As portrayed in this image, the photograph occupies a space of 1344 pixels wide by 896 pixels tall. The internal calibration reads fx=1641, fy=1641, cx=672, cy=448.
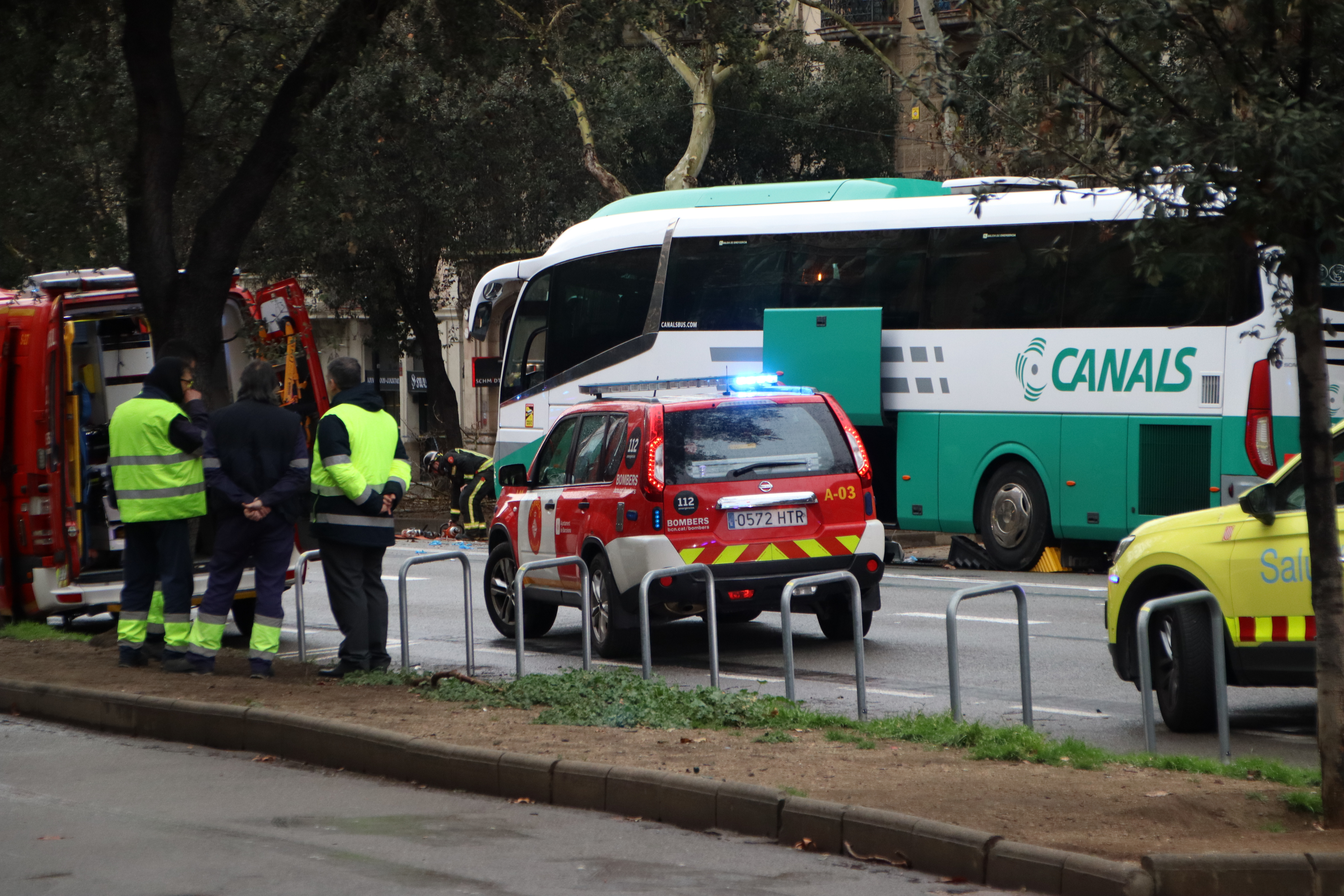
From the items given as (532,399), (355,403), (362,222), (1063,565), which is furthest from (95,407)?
(362,222)

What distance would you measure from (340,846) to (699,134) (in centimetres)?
2204

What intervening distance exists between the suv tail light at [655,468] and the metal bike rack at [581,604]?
91 cm

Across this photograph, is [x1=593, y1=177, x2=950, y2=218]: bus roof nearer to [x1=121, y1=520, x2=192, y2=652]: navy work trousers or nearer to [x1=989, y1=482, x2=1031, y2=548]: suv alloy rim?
[x1=989, y1=482, x2=1031, y2=548]: suv alloy rim

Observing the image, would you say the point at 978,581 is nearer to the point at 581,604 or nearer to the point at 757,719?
the point at 581,604

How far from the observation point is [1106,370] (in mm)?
16641

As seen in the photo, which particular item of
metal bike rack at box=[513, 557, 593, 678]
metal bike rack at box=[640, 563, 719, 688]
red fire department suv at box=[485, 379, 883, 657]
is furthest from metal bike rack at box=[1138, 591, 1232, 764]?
red fire department suv at box=[485, 379, 883, 657]

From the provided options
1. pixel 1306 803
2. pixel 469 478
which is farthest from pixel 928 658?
pixel 469 478

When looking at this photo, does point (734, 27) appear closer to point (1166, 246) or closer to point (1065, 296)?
point (1065, 296)

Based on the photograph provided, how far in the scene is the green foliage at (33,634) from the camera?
11.8 metres

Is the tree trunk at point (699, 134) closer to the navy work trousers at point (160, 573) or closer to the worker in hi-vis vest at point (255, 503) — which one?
the navy work trousers at point (160, 573)

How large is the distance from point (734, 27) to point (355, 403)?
60.1ft

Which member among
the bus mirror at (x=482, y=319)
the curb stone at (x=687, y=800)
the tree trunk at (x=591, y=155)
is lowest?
the curb stone at (x=687, y=800)

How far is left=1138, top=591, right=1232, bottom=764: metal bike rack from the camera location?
7.10m

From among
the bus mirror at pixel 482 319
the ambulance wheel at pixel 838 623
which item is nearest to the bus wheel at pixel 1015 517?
the ambulance wheel at pixel 838 623
